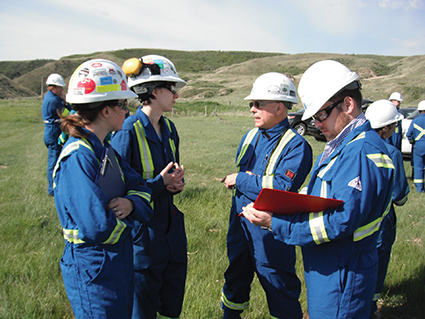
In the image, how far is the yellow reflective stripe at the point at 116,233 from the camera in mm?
1668

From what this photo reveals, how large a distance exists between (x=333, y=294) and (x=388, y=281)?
243 cm

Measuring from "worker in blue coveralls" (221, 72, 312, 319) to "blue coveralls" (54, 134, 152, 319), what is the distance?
1.20 m

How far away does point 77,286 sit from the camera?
1724 millimetres

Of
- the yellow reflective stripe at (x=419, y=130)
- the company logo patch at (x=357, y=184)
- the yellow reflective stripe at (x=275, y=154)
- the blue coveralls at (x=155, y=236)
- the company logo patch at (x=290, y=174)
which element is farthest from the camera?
the yellow reflective stripe at (x=419, y=130)

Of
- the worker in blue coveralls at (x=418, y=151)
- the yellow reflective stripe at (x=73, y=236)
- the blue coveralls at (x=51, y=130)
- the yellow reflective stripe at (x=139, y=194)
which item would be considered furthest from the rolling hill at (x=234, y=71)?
the yellow reflective stripe at (x=73, y=236)

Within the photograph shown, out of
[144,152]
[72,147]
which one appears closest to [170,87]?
[144,152]

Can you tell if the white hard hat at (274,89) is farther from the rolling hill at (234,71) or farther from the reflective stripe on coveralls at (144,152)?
the rolling hill at (234,71)

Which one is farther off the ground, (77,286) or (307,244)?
(307,244)

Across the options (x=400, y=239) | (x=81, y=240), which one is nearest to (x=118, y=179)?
(x=81, y=240)

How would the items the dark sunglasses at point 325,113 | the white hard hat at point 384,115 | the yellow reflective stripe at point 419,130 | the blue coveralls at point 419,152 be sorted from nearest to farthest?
the dark sunglasses at point 325,113 → the white hard hat at point 384,115 → the blue coveralls at point 419,152 → the yellow reflective stripe at point 419,130

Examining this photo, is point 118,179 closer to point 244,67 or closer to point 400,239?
point 400,239

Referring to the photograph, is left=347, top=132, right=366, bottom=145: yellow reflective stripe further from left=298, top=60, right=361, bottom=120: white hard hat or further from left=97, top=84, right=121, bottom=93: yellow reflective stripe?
left=97, top=84, right=121, bottom=93: yellow reflective stripe

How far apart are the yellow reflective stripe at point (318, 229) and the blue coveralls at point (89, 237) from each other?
1080 millimetres

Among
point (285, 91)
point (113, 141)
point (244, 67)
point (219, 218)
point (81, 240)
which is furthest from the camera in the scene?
point (244, 67)
